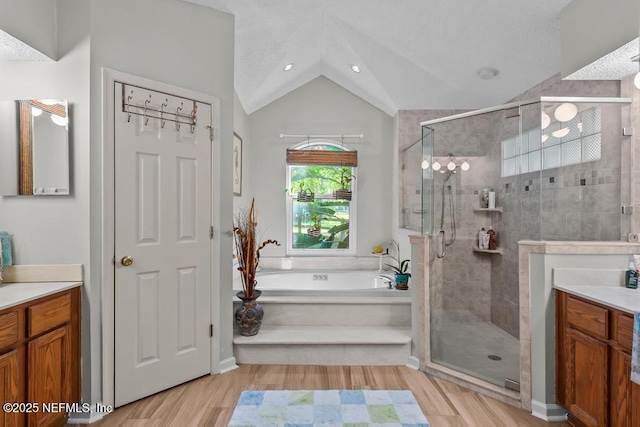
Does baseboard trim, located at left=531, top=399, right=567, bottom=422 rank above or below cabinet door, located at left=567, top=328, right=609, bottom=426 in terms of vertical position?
below

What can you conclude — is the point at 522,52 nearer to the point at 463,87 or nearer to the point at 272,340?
the point at 463,87

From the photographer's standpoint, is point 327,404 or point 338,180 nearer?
point 327,404

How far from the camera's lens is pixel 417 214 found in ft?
11.5

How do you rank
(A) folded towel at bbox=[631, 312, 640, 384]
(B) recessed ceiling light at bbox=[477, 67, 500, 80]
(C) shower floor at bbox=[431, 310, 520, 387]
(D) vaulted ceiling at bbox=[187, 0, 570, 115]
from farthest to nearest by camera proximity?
(B) recessed ceiling light at bbox=[477, 67, 500, 80] < (D) vaulted ceiling at bbox=[187, 0, 570, 115] < (C) shower floor at bbox=[431, 310, 520, 387] < (A) folded towel at bbox=[631, 312, 640, 384]

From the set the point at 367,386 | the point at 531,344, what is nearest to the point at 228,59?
the point at 367,386

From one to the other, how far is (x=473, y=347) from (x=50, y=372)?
8.85 feet

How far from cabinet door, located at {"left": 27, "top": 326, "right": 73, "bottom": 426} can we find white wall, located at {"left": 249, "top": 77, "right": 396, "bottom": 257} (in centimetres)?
272

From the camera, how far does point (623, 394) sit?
5.65 ft

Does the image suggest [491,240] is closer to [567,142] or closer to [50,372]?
[567,142]

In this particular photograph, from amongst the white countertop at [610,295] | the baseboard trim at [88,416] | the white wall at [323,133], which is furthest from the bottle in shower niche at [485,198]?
the baseboard trim at [88,416]

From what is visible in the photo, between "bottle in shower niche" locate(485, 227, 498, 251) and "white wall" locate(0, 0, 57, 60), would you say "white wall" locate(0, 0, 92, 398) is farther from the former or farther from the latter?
"bottle in shower niche" locate(485, 227, 498, 251)

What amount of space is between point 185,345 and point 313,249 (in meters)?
2.37

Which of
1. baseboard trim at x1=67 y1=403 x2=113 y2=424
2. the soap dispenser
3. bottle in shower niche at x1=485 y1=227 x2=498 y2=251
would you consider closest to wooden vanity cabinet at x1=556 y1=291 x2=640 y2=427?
the soap dispenser

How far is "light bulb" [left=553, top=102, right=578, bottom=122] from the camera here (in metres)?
2.34
